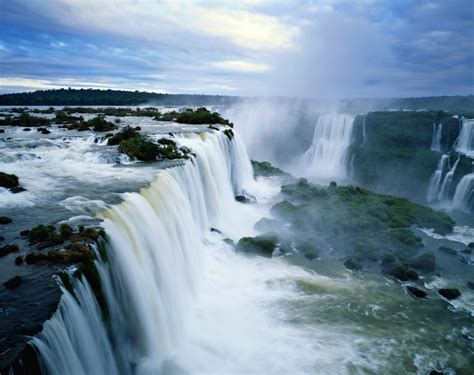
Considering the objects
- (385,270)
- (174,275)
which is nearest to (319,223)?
(385,270)

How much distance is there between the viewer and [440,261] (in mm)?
19672

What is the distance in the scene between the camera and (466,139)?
3788 centimetres

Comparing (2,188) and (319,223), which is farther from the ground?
(2,188)

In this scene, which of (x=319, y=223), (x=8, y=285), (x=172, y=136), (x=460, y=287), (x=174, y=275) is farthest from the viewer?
(x=172, y=136)

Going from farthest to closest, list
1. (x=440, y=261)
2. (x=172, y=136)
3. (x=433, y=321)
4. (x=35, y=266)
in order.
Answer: (x=172, y=136)
(x=440, y=261)
(x=433, y=321)
(x=35, y=266)

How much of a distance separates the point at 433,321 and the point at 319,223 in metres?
10.1

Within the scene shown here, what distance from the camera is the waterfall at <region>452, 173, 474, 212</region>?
1228 inches

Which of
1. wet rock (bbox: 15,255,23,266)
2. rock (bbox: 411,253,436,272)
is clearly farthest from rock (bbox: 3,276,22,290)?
rock (bbox: 411,253,436,272)

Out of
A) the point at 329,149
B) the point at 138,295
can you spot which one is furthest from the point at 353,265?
the point at 329,149

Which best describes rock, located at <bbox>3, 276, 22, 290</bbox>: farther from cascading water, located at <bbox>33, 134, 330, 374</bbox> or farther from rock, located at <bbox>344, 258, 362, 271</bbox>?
rock, located at <bbox>344, 258, 362, 271</bbox>

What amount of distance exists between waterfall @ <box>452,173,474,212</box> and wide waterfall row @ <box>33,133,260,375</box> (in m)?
25.3

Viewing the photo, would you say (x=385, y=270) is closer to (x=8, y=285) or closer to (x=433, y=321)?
(x=433, y=321)

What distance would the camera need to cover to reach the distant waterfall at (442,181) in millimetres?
34747

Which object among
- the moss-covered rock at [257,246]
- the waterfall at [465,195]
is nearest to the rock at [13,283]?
the moss-covered rock at [257,246]
